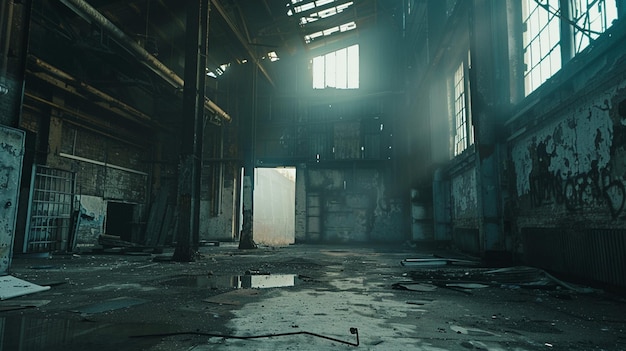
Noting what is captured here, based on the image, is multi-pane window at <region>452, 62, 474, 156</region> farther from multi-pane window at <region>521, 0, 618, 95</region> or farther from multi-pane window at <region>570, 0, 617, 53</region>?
multi-pane window at <region>570, 0, 617, 53</region>

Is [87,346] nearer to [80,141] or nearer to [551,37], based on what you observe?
[551,37]

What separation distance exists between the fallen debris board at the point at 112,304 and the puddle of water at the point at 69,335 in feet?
1.04

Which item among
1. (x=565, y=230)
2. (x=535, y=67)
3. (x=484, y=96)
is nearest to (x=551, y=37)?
(x=535, y=67)

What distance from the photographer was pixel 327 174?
1545 centimetres

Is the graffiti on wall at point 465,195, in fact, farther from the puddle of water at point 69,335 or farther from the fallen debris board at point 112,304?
the puddle of water at point 69,335

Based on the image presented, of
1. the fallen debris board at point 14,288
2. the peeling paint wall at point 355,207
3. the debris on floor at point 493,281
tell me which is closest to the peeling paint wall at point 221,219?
the peeling paint wall at point 355,207

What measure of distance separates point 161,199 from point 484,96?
947 cm

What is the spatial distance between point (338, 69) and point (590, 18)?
1314 cm

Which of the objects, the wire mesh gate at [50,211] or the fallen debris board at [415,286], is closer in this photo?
the fallen debris board at [415,286]

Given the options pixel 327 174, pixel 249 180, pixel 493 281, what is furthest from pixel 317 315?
pixel 327 174

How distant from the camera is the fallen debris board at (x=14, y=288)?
323 centimetres

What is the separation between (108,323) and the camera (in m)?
2.35

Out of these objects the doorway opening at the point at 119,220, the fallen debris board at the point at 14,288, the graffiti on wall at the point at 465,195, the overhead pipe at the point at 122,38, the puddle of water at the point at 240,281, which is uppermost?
the overhead pipe at the point at 122,38

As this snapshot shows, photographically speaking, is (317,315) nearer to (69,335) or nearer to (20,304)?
(69,335)
